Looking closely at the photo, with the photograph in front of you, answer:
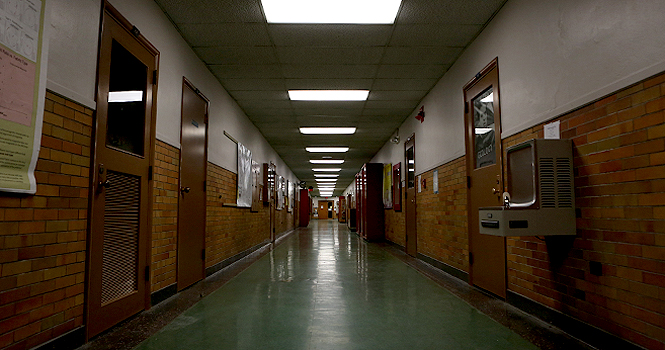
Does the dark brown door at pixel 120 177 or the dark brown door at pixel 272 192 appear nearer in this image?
the dark brown door at pixel 120 177

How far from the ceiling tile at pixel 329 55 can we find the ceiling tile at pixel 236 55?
16cm

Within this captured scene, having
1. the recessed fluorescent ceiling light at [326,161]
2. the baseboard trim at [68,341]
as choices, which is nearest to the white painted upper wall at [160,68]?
the baseboard trim at [68,341]

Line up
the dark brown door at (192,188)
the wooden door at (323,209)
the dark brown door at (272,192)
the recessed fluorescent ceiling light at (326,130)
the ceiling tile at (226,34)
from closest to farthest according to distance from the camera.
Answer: the ceiling tile at (226,34) < the dark brown door at (192,188) < the recessed fluorescent ceiling light at (326,130) < the dark brown door at (272,192) < the wooden door at (323,209)

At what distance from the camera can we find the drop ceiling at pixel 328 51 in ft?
11.8

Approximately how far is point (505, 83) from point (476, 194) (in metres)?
1.27

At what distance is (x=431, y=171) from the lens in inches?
232

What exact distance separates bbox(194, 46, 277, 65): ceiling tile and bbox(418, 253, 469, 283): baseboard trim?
143 inches

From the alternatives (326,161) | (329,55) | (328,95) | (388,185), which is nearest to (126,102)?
(329,55)

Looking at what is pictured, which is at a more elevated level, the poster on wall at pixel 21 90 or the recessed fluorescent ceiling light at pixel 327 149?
the recessed fluorescent ceiling light at pixel 327 149

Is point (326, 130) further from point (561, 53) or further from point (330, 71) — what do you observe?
point (561, 53)

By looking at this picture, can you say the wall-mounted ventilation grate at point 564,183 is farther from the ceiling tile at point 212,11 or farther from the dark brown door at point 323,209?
the dark brown door at point 323,209

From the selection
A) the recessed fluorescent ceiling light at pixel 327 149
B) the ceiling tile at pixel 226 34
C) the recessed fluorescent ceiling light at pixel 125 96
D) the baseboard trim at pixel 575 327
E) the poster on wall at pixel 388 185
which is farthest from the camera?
the recessed fluorescent ceiling light at pixel 327 149

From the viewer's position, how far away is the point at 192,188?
4406mm

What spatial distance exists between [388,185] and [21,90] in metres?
8.42
